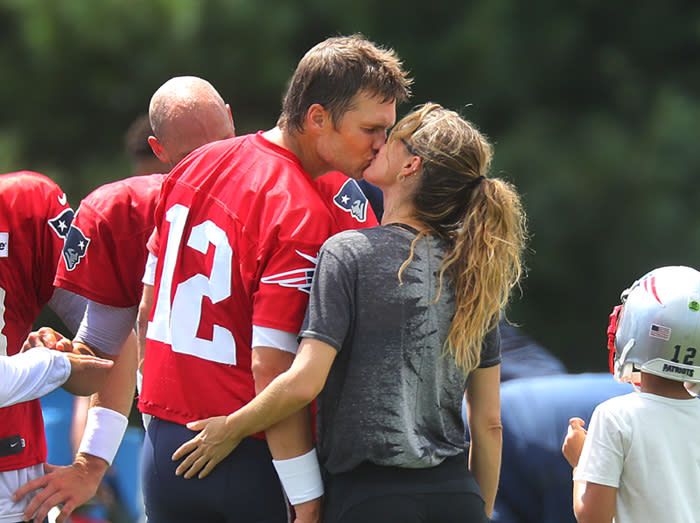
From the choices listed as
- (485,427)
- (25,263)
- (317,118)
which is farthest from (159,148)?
(485,427)

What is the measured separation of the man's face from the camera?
6.08 feet

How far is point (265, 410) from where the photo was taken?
1675 millimetres

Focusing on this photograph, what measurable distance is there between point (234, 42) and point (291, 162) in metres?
6.38

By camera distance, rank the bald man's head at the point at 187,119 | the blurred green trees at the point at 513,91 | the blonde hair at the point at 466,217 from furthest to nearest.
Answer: the blurred green trees at the point at 513,91 → the bald man's head at the point at 187,119 → the blonde hair at the point at 466,217

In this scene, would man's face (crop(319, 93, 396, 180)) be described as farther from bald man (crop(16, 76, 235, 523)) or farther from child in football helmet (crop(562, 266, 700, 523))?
child in football helmet (crop(562, 266, 700, 523))

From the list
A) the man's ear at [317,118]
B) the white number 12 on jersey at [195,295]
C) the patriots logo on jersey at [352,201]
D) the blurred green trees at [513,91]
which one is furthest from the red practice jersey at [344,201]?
the blurred green trees at [513,91]

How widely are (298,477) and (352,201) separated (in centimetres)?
57

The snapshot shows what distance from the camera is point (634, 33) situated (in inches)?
377

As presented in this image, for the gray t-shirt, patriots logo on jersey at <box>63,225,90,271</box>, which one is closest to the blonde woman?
the gray t-shirt

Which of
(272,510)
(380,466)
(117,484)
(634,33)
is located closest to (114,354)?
(272,510)

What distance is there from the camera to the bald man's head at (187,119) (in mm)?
2221

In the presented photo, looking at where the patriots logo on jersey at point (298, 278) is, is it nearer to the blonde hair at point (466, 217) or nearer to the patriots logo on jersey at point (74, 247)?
the blonde hair at point (466, 217)

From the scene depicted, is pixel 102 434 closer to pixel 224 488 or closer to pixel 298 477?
pixel 224 488

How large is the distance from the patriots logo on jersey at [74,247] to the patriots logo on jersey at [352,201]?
0.58 m
